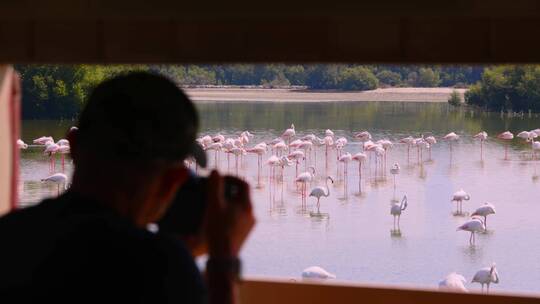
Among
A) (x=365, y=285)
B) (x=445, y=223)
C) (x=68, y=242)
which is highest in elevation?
(x=68, y=242)

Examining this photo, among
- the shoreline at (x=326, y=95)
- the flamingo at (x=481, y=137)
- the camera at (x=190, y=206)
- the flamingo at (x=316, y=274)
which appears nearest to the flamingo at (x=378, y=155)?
→ the shoreline at (x=326, y=95)

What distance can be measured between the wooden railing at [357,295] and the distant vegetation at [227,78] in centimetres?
981

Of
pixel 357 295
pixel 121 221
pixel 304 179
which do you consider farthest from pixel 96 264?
pixel 304 179

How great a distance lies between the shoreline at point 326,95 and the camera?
17719mm

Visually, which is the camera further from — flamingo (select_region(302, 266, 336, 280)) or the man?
flamingo (select_region(302, 266, 336, 280))

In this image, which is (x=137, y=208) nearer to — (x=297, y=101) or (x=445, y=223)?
(x=445, y=223)

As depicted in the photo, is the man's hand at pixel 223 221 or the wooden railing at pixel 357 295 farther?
the wooden railing at pixel 357 295

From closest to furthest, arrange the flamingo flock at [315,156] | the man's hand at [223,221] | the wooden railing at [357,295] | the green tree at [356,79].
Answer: the man's hand at [223,221], the wooden railing at [357,295], the flamingo flock at [315,156], the green tree at [356,79]

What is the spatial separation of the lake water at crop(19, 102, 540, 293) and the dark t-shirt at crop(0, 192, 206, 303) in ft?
34.5

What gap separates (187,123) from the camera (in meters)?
0.85
